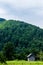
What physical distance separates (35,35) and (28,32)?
8.73 metres

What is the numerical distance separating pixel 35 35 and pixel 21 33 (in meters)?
10.9

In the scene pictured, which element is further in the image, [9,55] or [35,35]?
[35,35]

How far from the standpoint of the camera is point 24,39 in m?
174

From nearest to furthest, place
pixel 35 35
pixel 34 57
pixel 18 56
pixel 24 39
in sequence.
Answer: pixel 18 56 < pixel 34 57 < pixel 24 39 < pixel 35 35

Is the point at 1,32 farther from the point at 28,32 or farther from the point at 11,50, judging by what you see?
the point at 11,50

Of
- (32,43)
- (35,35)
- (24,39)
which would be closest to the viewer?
(32,43)

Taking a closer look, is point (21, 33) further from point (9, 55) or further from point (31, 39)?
point (9, 55)

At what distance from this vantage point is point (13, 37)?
17438cm

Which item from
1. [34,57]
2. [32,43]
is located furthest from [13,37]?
[34,57]

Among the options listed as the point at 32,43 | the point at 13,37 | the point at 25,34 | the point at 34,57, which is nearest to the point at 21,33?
the point at 25,34

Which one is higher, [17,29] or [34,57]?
[17,29]

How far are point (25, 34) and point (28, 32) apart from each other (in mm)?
5176

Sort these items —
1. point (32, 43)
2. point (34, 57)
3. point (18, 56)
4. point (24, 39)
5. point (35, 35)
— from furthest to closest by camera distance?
1. point (35, 35)
2. point (24, 39)
3. point (32, 43)
4. point (34, 57)
5. point (18, 56)

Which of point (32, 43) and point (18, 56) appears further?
point (32, 43)
